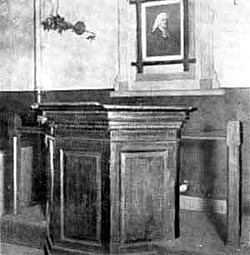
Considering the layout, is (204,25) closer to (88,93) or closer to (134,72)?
(134,72)

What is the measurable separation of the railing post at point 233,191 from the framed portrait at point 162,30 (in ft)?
6.21

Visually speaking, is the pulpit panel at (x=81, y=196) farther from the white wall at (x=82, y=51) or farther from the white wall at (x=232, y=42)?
the white wall at (x=82, y=51)

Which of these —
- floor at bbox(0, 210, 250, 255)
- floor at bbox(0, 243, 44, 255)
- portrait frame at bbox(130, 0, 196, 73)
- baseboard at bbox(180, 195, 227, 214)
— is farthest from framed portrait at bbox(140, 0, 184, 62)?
floor at bbox(0, 243, 44, 255)

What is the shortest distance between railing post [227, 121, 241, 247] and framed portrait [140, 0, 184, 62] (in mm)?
1892

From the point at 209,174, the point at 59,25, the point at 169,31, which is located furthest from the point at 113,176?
the point at 59,25

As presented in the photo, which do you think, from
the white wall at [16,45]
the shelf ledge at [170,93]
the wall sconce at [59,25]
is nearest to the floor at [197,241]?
the shelf ledge at [170,93]

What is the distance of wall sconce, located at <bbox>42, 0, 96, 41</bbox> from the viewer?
6164 millimetres

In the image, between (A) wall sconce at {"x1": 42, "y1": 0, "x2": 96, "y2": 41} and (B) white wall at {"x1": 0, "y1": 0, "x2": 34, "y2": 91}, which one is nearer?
(A) wall sconce at {"x1": 42, "y1": 0, "x2": 96, "y2": 41}

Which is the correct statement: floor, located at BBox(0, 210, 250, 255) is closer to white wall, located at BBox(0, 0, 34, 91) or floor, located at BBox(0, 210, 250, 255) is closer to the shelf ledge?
the shelf ledge

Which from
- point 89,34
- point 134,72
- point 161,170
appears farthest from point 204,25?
point 161,170

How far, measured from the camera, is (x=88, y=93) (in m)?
6.18

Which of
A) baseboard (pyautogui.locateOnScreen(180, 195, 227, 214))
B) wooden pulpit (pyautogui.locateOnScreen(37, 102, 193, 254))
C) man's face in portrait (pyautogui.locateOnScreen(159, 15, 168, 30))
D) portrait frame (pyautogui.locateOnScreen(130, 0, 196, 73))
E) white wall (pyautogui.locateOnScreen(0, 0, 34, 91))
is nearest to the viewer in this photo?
wooden pulpit (pyautogui.locateOnScreen(37, 102, 193, 254))

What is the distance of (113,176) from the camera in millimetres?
3529

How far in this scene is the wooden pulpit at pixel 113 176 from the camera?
139 inches
